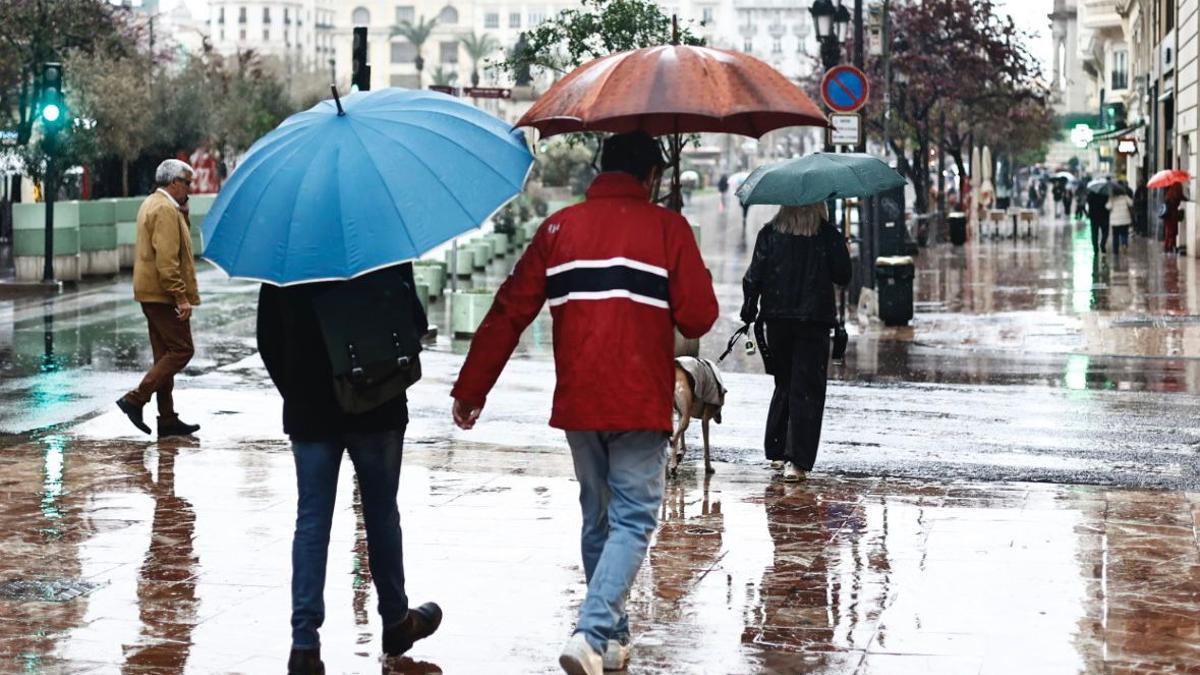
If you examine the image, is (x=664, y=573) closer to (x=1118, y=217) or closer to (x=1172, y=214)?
(x=1172, y=214)

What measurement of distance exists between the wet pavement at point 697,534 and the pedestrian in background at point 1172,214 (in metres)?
21.7

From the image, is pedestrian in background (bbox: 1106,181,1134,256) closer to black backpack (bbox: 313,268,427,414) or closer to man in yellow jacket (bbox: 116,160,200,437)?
man in yellow jacket (bbox: 116,160,200,437)

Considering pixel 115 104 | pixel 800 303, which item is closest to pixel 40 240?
pixel 115 104

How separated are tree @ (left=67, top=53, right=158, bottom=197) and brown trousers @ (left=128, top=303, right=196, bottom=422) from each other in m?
24.7

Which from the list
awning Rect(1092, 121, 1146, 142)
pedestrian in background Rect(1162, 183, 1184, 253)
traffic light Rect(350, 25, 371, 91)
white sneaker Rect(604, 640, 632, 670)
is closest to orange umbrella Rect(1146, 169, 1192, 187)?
pedestrian in background Rect(1162, 183, 1184, 253)

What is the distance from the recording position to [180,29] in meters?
195

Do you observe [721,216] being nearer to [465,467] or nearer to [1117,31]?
[1117,31]

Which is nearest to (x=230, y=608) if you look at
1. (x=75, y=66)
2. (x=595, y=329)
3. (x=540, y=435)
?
(x=595, y=329)

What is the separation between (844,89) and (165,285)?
35.4 feet

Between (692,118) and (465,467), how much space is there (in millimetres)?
4601

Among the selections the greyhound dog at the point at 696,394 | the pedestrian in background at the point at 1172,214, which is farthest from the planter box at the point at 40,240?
the pedestrian in background at the point at 1172,214

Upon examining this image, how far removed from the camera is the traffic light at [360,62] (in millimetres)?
18641

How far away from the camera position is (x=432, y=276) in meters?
26.7

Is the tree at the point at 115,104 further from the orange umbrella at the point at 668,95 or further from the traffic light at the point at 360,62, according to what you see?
the orange umbrella at the point at 668,95
